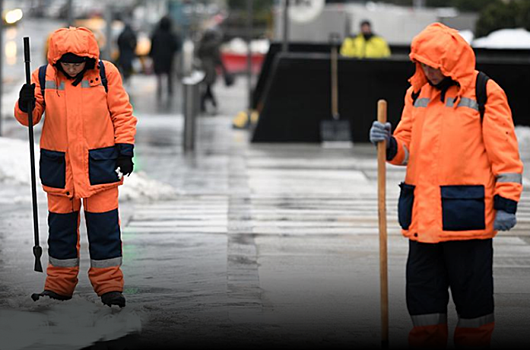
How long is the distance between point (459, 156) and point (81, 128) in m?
2.30

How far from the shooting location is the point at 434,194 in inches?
230

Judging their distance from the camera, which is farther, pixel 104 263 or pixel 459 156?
pixel 104 263

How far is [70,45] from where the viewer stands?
267 inches

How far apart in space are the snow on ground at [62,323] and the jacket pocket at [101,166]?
30.2 inches

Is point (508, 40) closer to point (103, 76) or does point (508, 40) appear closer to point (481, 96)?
point (103, 76)

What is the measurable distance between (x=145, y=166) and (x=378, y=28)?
42.9 ft

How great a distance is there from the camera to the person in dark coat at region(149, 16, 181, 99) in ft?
87.7

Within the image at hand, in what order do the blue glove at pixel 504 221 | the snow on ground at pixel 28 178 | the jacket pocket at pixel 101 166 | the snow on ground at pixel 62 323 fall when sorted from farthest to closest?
the snow on ground at pixel 28 178
the jacket pocket at pixel 101 166
the snow on ground at pixel 62 323
the blue glove at pixel 504 221

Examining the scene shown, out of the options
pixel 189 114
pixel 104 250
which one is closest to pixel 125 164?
pixel 104 250

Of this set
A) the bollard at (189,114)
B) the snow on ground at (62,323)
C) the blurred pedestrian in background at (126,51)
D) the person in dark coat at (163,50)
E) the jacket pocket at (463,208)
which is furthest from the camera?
the blurred pedestrian in background at (126,51)

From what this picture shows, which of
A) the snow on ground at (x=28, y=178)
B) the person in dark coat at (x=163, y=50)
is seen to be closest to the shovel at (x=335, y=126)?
the snow on ground at (x=28, y=178)

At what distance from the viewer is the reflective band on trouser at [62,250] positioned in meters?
7.03

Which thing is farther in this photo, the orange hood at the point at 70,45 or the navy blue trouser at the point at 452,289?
the orange hood at the point at 70,45

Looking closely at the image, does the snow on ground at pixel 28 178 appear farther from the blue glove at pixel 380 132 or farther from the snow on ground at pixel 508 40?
the snow on ground at pixel 508 40
